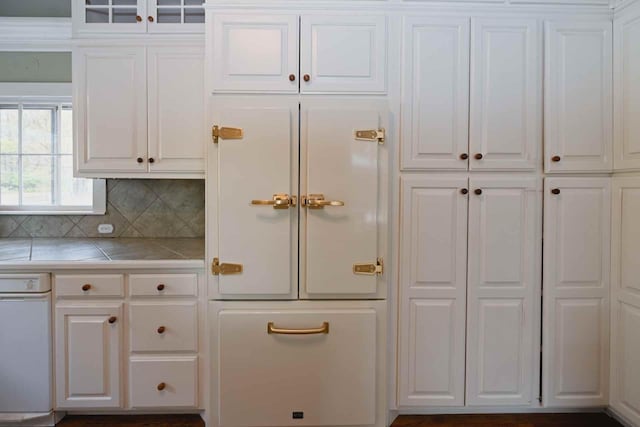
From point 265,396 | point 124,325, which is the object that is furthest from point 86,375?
point 265,396

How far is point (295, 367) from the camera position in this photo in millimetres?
1644

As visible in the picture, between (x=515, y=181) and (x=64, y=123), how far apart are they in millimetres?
2826

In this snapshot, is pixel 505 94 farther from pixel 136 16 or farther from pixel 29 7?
pixel 29 7

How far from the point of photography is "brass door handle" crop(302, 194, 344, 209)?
5.17ft

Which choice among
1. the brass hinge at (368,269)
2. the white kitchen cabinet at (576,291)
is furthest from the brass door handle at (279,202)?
the white kitchen cabinet at (576,291)

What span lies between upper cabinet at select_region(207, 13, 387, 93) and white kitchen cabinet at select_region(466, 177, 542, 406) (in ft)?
2.56

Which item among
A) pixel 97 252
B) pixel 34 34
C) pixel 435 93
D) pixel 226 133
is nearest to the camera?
pixel 226 133

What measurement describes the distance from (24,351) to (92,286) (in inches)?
17.7

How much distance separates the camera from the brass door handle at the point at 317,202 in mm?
1576

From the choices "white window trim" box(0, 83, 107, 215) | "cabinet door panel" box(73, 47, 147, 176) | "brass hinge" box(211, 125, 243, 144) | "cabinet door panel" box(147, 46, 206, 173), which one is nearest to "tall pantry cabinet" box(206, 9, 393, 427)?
"brass hinge" box(211, 125, 243, 144)

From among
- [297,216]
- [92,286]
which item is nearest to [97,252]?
[92,286]

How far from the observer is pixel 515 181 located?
5.57 ft

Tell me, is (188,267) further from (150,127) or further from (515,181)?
(515,181)

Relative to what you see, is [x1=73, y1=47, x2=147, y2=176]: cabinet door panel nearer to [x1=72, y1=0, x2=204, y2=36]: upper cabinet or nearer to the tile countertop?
[x1=72, y1=0, x2=204, y2=36]: upper cabinet
